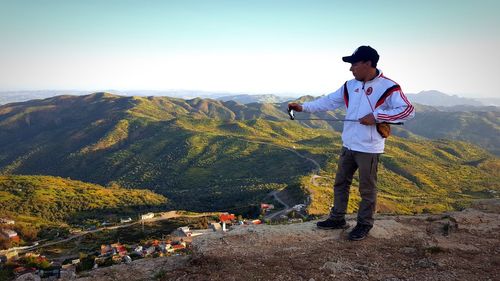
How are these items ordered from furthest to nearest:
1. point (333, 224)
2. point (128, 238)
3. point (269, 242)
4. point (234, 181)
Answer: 1. point (234, 181)
2. point (128, 238)
3. point (333, 224)
4. point (269, 242)

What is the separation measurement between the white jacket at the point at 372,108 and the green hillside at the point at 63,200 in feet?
244

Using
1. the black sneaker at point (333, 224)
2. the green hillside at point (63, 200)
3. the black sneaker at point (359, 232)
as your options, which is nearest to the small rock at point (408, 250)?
the black sneaker at point (359, 232)

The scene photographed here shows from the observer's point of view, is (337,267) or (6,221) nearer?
(337,267)

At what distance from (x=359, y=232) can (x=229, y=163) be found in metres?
114

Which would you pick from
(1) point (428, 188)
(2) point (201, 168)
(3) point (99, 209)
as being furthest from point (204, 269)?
(2) point (201, 168)

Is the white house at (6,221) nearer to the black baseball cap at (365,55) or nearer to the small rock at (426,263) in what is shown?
the black baseball cap at (365,55)

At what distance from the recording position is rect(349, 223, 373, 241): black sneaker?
647cm

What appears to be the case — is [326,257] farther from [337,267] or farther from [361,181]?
[361,181]

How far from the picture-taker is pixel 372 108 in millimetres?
6109

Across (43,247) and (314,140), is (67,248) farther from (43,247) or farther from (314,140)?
(314,140)

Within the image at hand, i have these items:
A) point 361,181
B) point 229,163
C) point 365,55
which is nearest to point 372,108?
point 365,55

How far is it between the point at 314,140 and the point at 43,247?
113 m

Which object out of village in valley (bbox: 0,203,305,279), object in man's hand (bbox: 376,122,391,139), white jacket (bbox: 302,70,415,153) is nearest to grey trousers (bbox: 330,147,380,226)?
white jacket (bbox: 302,70,415,153)

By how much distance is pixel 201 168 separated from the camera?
12112 centimetres
